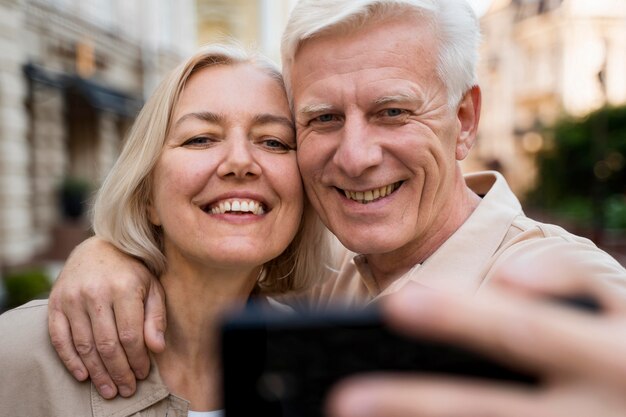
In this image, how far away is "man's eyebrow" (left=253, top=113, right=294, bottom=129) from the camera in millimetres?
2014

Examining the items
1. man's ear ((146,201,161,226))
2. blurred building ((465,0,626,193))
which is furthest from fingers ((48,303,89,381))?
blurred building ((465,0,626,193))

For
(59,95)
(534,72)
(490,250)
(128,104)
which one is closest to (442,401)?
(490,250)

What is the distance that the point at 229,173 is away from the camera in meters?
1.94

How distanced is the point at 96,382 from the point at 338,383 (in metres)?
1.38

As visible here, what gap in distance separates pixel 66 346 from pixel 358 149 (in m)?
0.95

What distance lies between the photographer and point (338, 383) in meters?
0.54

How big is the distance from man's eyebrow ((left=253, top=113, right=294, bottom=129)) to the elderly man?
0.05 meters

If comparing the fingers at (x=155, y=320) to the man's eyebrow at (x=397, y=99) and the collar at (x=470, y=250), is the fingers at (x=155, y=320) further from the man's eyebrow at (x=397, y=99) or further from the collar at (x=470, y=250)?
the man's eyebrow at (x=397, y=99)

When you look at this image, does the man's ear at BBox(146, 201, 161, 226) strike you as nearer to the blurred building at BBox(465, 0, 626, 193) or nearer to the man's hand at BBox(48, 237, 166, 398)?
the man's hand at BBox(48, 237, 166, 398)

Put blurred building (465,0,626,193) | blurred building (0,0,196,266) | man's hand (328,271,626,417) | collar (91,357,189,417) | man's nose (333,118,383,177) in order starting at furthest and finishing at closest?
blurred building (465,0,626,193) < blurred building (0,0,196,266) < man's nose (333,118,383,177) < collar (91,357,189,417) < man's hand (328,271,626,417)

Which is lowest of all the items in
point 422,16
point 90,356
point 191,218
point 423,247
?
point 90,356

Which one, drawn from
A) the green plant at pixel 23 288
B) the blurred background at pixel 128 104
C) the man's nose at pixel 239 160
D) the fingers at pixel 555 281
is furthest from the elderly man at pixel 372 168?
the green plant at pixel 23 288

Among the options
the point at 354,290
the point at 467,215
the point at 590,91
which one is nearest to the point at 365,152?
the point at 467,215

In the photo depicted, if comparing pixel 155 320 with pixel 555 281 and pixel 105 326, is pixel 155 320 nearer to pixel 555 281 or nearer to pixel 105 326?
pixel 105 326
